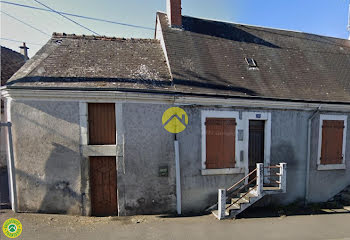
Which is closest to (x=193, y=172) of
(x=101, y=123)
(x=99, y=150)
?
(x=99, y=150)

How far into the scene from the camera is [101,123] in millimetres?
5742

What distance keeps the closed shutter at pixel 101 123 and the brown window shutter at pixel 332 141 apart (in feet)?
25.9

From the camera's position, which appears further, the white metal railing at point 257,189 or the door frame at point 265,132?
the door frame at point 265,132

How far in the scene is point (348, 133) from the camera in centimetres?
715

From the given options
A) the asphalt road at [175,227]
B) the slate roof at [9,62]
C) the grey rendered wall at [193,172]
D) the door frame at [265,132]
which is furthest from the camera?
the slate roof at [9,62]

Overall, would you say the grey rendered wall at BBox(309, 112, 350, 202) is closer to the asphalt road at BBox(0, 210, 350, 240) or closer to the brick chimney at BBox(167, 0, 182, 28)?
the asphalt road at BBox(0, 210, 350, 240)

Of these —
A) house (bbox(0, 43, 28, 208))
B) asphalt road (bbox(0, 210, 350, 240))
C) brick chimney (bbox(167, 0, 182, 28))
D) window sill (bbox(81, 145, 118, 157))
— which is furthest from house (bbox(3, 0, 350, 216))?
house (bbox(0, 43, 28, 208))

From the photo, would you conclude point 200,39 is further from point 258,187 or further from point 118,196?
point 118,196

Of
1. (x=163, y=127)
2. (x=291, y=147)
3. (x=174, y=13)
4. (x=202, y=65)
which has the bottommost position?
(x=291, y=147)

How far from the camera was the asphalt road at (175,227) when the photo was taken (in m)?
4.73

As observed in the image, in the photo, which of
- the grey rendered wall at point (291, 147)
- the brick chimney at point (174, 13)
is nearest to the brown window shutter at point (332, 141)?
the grey rendered wall at point (291, 147)

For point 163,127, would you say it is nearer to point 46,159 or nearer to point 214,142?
point 214,142

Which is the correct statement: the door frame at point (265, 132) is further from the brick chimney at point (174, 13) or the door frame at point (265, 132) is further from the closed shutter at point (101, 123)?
the brick chimney at point (174, 13)

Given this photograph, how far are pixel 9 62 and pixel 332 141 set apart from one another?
17200mm
